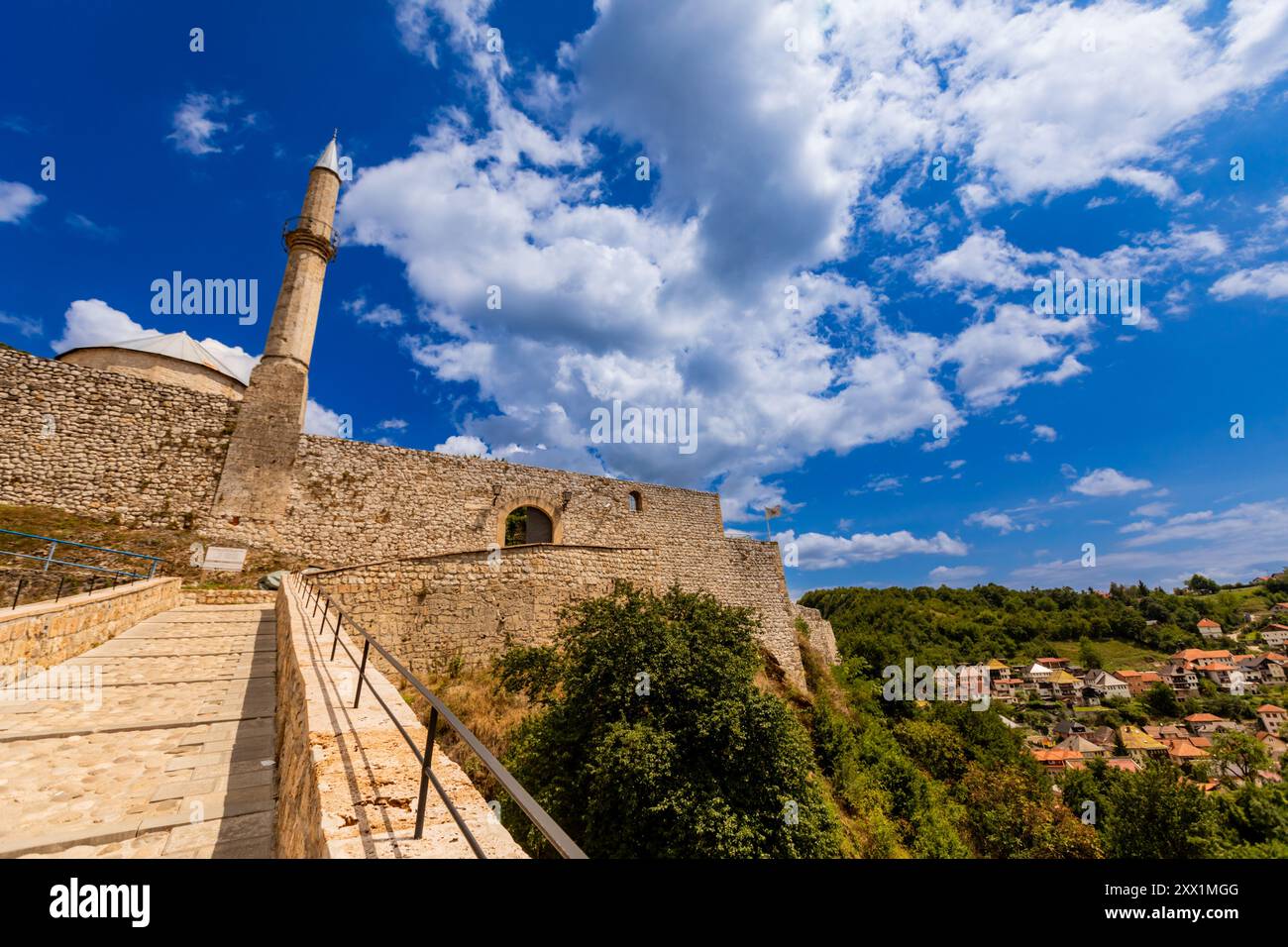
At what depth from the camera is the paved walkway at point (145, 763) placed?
9.07ft

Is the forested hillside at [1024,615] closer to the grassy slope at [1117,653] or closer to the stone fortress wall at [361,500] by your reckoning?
the grassy slope at [1117,653]

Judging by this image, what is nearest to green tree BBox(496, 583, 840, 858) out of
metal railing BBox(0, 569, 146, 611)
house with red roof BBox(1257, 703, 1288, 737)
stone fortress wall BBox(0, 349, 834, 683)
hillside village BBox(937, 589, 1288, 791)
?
stone fortress wall BBox(0, 349, 834, 683)

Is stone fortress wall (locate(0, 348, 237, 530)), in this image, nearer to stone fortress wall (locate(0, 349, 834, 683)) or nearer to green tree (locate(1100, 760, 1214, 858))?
stone fortress wall (locate(0, 349, 834, 683))

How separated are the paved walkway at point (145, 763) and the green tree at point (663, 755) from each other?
4440mm

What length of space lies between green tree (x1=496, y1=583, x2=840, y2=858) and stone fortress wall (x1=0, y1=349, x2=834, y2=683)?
13.6 ft

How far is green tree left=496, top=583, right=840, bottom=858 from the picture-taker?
7.28m

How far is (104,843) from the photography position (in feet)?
8.82

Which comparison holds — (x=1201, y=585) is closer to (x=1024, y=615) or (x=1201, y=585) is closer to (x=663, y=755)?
(x=1024, y=615)

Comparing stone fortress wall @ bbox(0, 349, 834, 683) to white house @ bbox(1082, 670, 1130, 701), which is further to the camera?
white house @ bbox(1082, 670, 1130, 701)
